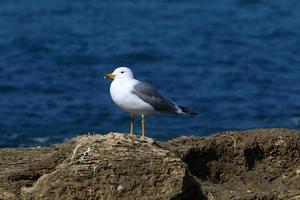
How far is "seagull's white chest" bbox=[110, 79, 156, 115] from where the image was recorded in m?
9.00

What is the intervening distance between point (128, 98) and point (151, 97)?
0.30 m

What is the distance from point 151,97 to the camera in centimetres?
919

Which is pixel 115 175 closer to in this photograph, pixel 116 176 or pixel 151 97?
pixel 116 176

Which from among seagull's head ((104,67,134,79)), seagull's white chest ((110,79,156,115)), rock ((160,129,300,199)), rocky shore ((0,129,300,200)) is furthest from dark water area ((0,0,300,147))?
rocky shore ((0,129,300,200))

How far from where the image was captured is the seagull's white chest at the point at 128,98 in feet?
29.5

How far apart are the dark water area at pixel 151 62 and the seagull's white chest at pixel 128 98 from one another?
7171mm

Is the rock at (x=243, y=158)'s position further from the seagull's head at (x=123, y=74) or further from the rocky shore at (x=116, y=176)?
the seagull's head at (x=123, y=74)

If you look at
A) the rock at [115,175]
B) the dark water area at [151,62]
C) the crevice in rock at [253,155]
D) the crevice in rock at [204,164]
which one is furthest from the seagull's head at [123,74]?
the dark water area at [151,62]

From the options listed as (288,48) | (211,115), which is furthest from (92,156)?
(288,48)

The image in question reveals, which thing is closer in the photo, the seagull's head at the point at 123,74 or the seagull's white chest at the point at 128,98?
the seagull's white chest at the point at 128,98

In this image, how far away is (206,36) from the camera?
985 inches

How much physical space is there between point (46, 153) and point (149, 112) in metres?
1.24

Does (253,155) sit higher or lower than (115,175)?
lower

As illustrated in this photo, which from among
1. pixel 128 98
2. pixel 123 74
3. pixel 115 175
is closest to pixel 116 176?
pixel 115 175
